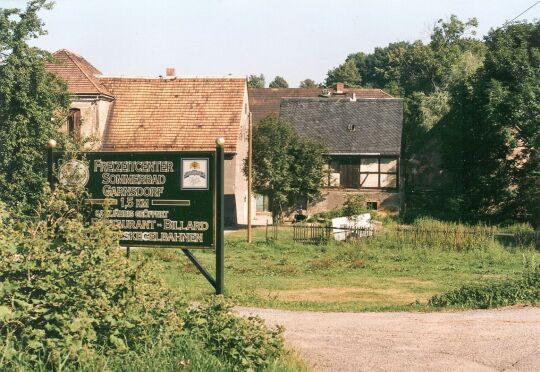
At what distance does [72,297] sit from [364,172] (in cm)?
→ 4162

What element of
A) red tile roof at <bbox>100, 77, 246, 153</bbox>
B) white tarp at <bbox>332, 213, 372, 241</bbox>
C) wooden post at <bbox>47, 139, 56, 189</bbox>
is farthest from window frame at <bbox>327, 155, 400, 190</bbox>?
wooden post at <bbox>47, 139, 56, 189</bbox>

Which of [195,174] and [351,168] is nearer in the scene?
[195,174]

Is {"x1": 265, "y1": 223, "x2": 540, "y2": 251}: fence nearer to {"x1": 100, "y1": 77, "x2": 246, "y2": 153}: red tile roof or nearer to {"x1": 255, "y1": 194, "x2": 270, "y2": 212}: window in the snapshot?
{"x1": 100, "y1": 77, "x2": 246, "y2": 153}: red tile roof

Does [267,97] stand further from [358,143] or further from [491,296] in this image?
[491,296]

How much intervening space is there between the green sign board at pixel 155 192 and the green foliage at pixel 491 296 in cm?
539

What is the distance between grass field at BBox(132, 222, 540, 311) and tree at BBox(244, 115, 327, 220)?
10.3m

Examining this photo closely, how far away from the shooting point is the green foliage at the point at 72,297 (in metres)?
6.62

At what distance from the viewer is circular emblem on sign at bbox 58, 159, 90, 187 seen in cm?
1070

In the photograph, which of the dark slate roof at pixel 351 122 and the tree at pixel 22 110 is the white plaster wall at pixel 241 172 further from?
the tree at pixel 22 110

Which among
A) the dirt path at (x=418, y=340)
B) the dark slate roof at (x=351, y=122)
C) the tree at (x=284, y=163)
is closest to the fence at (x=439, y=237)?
the tree at (x=284, y=163)

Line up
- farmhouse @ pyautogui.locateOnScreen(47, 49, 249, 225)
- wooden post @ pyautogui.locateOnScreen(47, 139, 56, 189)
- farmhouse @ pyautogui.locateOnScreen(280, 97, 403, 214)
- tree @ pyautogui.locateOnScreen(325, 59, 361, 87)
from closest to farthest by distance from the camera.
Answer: wooden post @ pyautogui.locateOnScreen(47, 139, 56, 189), farmhouse @ pyautogui.locateOnScreen(47, 49, 249, 225), farmhouse @ pyautogui.locateOnScreen(280, 97, 403, 214), tree @ pyautogui.locateOnScreen(325, 59, 361, 87)

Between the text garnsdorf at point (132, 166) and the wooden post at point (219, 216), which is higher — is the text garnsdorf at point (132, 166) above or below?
above

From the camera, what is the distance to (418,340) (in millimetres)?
9914

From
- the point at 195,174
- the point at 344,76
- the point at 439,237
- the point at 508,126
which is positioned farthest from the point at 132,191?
the point at 344,76
